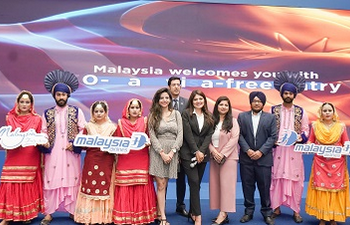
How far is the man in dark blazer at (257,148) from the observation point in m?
3.58

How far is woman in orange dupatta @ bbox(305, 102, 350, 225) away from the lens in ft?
11.5

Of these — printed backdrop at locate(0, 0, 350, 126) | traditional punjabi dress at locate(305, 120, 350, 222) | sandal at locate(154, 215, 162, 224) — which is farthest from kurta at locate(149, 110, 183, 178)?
printed backdrop at locate(0, 0, 350, 126)

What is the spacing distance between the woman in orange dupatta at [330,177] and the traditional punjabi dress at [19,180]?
296 cm

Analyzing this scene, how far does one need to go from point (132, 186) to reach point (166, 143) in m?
0.56

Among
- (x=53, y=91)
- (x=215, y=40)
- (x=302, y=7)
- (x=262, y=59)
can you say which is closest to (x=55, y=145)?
(x=53, y=91)

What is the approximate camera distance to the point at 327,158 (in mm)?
3529

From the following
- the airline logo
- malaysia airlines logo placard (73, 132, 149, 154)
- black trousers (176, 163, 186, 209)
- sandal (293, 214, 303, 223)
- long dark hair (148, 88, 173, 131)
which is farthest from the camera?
black trousers (176, 163, 186, 209)

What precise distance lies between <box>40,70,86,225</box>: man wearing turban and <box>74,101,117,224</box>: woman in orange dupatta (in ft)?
0.65

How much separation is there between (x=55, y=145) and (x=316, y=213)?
2.85m

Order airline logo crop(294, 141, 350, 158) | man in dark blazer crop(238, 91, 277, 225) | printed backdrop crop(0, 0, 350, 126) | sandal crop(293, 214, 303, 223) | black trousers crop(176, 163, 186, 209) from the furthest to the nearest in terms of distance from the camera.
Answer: printed backdrop crop(0, 0, 350, 126) < black trousers crop(176, 163, 186, 209) < sandal crop(293, 214, 303, 223) < man in dark blazer crop(238, 91, 277, 225) < airline logo crop(294, 141, 350, 158)

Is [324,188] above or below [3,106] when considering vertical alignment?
below

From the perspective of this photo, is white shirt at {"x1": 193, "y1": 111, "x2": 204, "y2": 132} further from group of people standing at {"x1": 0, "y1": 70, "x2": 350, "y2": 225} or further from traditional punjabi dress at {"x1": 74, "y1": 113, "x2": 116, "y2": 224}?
traditional punjabi dress at {"x1": 74, "y1": 113, "x2": 116, "y2": 224}

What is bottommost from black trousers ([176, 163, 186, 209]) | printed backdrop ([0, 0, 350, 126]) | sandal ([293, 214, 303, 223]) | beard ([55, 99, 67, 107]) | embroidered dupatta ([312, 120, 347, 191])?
sandal ([293, 214, 303, 223])

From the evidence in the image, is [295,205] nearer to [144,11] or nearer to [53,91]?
[53,91]
